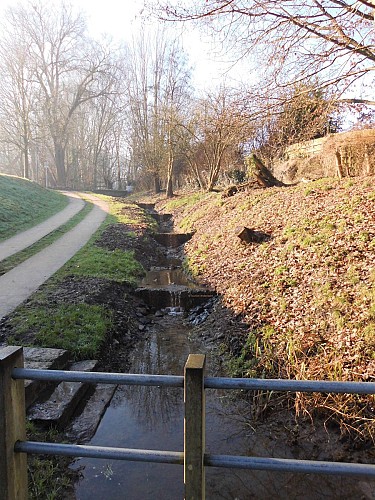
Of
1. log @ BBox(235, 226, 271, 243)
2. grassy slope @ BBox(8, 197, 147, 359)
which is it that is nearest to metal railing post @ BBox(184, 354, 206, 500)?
grassy slope @ BBox(8, 197, 147, 359)

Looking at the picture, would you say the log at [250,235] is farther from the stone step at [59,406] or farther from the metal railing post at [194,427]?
the metal railing post at [194,427]

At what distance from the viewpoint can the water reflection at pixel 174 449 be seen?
146 inches

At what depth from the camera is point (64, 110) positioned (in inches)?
1775

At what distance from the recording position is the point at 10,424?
6.89 feet

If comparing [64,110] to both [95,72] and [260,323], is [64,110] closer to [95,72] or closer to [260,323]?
[95,72]

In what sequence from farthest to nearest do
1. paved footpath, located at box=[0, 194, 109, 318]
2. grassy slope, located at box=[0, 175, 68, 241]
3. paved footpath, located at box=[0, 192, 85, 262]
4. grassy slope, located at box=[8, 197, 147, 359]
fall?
1. grassy slope, located at box=[0, 175, 68, 241]
2. paved footpath, located at box=[0, 192, 85, 262]
3. paved footpath, located at box=[0, 194, 109, 318]
4. grassy slope, located at box=[8, 197, 147, 359]

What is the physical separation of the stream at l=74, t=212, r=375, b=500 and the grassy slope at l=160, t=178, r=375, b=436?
734 millimetres

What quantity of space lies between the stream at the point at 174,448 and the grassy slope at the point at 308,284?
73cm

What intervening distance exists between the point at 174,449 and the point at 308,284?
153 inches

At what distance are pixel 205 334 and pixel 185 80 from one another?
28.2 metres

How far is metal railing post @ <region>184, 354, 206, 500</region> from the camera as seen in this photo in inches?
78.5


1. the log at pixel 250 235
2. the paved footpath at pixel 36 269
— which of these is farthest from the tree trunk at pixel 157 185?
the log at pixel 250 235

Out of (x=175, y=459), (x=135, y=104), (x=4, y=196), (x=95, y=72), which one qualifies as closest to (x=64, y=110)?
(x=95, y=72)

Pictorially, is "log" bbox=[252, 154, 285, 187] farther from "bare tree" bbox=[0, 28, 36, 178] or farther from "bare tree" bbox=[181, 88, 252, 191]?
"bare tree" bbox=[0, 28, 36, 178]
